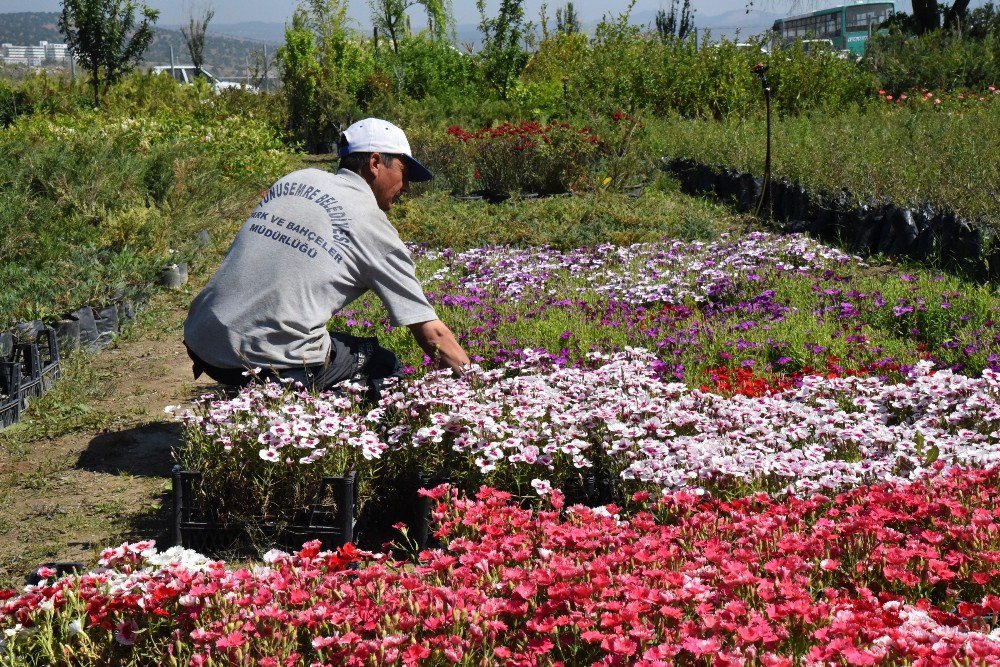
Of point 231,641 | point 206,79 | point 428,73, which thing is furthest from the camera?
point 206,79

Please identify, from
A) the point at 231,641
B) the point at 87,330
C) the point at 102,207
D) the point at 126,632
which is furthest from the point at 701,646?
the point at 102,207

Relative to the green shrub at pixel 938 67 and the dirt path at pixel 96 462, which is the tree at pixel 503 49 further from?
the dirt path at pixel 96 462

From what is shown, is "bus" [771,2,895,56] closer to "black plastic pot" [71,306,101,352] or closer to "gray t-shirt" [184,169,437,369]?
"black plastic pot" [71,306,101,352]

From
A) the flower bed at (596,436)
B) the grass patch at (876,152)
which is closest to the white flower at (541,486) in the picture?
the flower bed at (596,436)

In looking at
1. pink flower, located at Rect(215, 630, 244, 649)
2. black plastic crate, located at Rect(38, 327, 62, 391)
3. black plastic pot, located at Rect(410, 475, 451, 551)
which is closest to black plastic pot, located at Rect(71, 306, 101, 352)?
black plastic crate, located at Rect(38, 327, 62, 391)

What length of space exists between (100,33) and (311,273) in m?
20.2

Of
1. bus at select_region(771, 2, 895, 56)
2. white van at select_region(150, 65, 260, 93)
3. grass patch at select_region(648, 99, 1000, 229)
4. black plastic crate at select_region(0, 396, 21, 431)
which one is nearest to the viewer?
black plastic crate at select_region(0, 396, 21, 431)

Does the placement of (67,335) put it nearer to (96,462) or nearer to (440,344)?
(96,462)

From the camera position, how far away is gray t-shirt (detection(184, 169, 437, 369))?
3.95 metres

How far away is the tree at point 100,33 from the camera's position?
21.2 metres

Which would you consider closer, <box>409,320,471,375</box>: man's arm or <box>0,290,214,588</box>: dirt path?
<box>0,290,214,588</box>: dirt path

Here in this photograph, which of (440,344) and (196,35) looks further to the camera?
(196,35)

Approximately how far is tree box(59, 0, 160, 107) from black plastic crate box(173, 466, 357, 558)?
1930 cm

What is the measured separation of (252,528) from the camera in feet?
11.6
